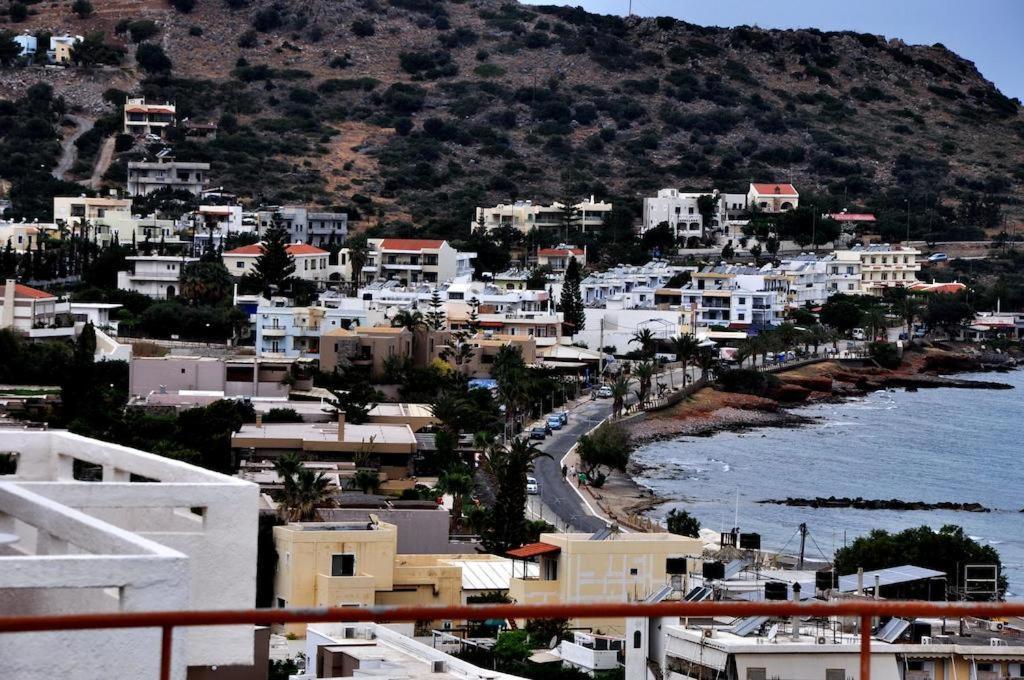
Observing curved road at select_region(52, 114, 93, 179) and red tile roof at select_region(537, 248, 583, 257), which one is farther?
curved road at select_region(52, 114, 93, 179)

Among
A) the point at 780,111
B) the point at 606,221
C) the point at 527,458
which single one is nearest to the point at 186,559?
the point at 527,458

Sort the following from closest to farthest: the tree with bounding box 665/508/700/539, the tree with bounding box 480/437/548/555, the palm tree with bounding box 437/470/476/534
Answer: the tree with bounding box 480/437/548/555 < the tree with bounding box 665/508/700/539 < the palm tree with bounding box 437/470/476/534

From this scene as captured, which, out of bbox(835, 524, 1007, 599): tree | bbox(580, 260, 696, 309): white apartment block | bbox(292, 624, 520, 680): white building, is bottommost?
bbox(835, 524, 1007, 599): tree

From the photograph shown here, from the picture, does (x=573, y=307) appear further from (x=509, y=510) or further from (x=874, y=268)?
(x=509, y=510)

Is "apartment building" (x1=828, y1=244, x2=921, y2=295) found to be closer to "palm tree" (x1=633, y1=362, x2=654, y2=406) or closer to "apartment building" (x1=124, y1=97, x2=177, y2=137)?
"palm tree" (x1=633, y1=362, x2=654, y2=406)

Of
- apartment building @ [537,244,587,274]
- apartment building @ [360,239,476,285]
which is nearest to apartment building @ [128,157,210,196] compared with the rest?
apartment building @ [360,239,476,285]

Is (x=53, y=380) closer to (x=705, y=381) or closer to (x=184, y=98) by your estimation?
(x=705, y=381)
